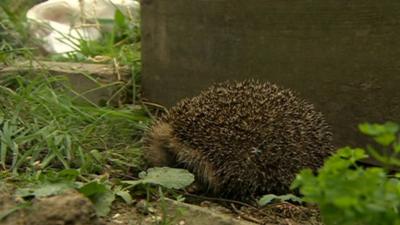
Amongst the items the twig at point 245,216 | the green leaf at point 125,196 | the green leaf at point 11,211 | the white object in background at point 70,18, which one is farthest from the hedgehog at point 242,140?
the white object in background at point 70,18

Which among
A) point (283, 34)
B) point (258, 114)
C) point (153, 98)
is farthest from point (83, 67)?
point (258, 114)

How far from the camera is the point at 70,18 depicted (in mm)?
6488

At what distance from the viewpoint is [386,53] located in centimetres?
355

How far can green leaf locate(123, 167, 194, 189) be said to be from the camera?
310cm

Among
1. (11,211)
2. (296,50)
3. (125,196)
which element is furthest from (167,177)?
(296,50)

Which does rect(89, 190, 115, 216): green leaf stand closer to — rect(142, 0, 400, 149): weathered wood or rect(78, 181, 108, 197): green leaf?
rect(78, 181, 108, 197): green leaf

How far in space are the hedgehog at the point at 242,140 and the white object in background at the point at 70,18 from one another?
2.32 meters

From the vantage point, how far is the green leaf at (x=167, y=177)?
3.10m

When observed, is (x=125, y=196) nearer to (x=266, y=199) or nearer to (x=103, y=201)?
(x=103, y=201)

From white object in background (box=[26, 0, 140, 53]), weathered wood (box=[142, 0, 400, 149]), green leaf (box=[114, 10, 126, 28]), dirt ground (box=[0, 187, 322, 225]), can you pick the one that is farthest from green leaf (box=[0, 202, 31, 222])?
green leaf (box=[114, 10, 126, 28])

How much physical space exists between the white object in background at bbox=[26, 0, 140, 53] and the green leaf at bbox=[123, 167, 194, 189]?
8.42ft

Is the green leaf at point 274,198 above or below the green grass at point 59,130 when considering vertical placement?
below

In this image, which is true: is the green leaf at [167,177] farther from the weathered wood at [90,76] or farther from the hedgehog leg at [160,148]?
the weathered wood at [90,76]

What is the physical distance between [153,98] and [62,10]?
2.40 m
